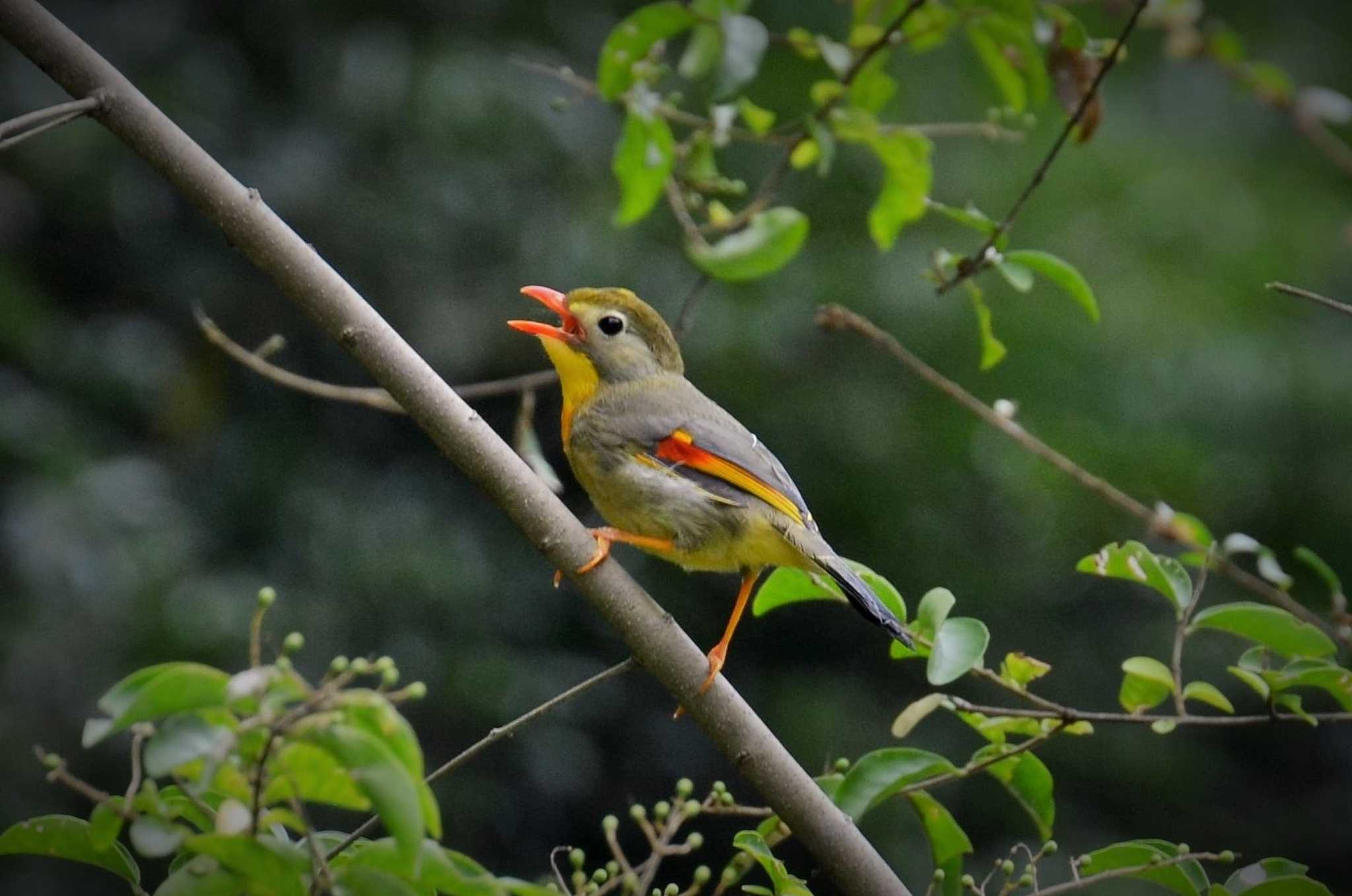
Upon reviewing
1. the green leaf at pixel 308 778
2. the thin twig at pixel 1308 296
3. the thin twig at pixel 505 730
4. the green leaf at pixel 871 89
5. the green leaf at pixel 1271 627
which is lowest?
the thin twig at pixel 505 730

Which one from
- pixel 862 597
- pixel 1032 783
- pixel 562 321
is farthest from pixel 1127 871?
pixel 562 321

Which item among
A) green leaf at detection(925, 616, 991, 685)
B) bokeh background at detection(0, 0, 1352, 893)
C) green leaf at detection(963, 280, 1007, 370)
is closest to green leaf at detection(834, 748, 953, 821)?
green leaf at detection(925, 616, 991, 685)

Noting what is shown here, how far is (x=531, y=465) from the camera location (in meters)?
2.85

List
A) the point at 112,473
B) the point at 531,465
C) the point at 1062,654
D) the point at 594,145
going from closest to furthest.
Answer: the point at 531,465 < the point at 112,473 < the point at 594,145 < the point at 1062,654

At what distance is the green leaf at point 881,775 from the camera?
219cm

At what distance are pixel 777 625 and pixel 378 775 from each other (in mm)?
4644

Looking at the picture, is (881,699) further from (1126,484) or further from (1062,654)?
(1126,484)

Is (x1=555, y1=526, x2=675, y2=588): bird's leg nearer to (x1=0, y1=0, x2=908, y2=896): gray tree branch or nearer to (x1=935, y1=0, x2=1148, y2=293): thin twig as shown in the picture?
(x1=0, y1=0, x2=908, y2=896): gray tree branch

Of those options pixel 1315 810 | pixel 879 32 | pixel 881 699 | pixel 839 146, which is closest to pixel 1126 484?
pixel 881 699

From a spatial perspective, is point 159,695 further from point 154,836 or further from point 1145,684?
point 1145,684

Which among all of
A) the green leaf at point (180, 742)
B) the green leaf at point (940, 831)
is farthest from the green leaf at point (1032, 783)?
the green leaf at point (180, 742)

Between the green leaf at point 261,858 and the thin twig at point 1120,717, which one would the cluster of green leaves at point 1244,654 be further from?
the green leaf at point 261,858

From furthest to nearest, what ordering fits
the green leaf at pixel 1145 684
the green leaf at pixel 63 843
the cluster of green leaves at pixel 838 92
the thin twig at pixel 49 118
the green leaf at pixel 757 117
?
1. the green leaf at pixel 757 117
2. the cluster of green leaves at pixel 838 92
3. the green leaf at pixel 1145 684
4. the thin twig at pixel 49 118
5. the green leaf at pixel 63 843

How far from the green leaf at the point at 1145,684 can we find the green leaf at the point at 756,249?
0.92 m
